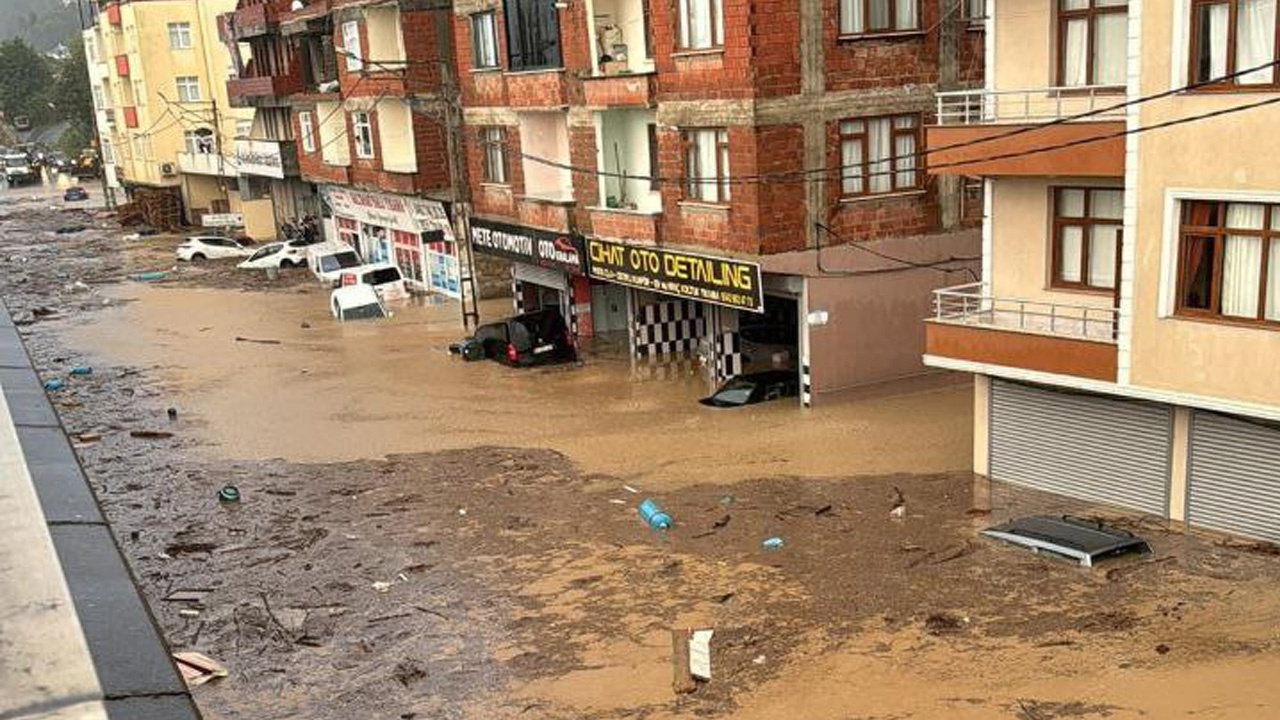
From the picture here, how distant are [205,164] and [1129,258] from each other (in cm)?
6139

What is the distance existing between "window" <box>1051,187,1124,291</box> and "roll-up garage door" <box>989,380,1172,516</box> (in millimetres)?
1790

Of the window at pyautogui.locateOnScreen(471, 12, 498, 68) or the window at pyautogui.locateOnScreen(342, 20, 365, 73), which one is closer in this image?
the window at pyautogui.locateOnScreen(471, 12, 498, 68)

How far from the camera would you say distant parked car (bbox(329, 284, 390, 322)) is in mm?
38281

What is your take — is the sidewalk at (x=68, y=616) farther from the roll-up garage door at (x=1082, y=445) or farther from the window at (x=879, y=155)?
the window at (x=879, y=155)

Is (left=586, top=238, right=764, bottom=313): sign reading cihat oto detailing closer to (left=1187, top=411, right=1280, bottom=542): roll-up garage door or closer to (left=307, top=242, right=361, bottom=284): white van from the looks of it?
(left=1187, top=411, right=1280, bottom=542): roll-up garage door

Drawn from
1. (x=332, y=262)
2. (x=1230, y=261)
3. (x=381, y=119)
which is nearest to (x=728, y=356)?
(x=1230, y=261)

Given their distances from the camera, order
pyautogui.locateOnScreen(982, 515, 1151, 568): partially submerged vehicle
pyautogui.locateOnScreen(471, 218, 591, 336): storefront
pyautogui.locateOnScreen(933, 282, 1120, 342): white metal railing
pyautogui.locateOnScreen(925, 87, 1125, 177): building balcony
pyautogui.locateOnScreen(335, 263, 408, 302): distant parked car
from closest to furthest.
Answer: pyautogui.locateOnScreen(982, 515, 1151, 568): partially submerged vehicle < pyautogui.locateOnScreen(925, 87, 1125, 177): building balcony < pyautogui.locateOnScreen(933, 282, 1120, 342): white metal railing < pyautogui.locateOnScreen(471, 218, 591, 336): storefront < pyautogui.locateOnScreen(335, 263, 408, 302): distant parked car

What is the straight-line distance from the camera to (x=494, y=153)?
33.2m

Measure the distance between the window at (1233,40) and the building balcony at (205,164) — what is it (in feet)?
190

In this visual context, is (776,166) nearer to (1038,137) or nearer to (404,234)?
(1038,137)

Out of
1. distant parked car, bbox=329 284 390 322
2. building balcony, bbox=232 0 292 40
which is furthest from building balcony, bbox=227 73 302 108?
distant parked car, bbox=329 284 390 322

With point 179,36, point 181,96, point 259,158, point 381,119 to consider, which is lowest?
point 259,158

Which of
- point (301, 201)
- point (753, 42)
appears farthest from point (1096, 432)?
point (301, 201)

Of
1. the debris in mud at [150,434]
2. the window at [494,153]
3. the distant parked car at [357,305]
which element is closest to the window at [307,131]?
the distant parked car at [357,305]
